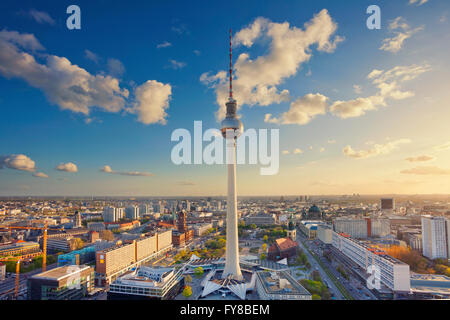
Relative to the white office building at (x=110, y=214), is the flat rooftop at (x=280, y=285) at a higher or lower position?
higher

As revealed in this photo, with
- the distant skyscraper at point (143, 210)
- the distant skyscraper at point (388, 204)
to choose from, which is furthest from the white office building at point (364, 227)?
the distant skyscraper at point (143, 210)

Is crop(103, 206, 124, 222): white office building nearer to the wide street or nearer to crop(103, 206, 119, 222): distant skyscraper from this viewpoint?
crop(103, 206, 119, 222): distant skyscraper

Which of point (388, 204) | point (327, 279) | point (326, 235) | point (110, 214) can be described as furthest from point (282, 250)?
point (388, 204)

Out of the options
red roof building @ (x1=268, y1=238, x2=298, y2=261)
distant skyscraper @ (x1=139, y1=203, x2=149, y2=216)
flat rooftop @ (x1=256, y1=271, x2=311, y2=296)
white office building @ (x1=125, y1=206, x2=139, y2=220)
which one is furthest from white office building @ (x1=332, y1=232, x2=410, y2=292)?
distant skyscraper @ (x1=139, y1=203, x2=149, y2=216)

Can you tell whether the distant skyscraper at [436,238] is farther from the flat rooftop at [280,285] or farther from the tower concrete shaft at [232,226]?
the tower concrete shaft at [232,226]

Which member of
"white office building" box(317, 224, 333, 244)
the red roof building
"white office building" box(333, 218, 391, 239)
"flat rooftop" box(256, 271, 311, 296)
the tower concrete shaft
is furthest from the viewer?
"white office building" box(333, 218, 391, 239)

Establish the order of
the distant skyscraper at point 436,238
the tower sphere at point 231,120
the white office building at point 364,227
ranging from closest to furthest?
1. the tower sphere at point 231,120
2. the distant skyscraper at point 436,238
3. the white office building at point 364,227

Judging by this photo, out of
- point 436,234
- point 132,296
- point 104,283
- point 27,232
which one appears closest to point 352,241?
point 436,234

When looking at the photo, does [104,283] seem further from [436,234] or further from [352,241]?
[436,234]

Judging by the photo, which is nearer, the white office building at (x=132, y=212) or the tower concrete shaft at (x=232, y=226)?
the tower concrete shaft at (x=232, y=226)

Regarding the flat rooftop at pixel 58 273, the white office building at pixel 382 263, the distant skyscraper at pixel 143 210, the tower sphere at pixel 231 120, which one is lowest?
the distant skyscraper at pixel 143 210
